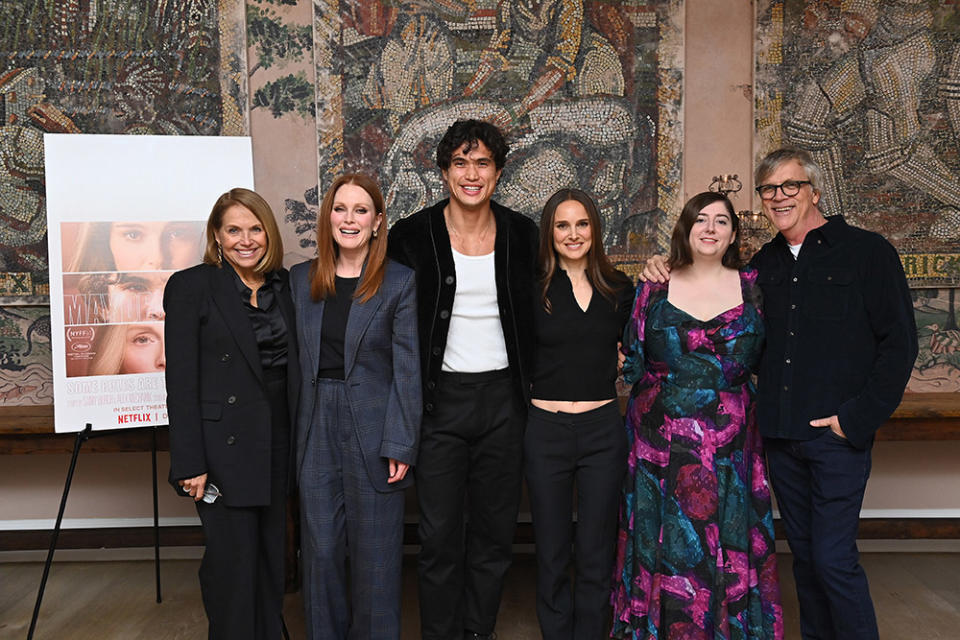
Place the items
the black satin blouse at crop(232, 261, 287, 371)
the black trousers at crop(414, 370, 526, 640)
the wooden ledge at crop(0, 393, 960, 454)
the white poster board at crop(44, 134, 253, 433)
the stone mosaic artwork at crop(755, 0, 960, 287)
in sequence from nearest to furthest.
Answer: the black satin blouse at crop(232, 261, 287, 371) → the black trousers at crop(414, 370, 526, 640) → the white poster board at crop(44, 134, 253, 433) → the wooden ledge at crop(0, 393, 960, 454) → the stone mosaic artwork at crop(755, 0, 960, 287)

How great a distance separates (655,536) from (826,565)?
54cm

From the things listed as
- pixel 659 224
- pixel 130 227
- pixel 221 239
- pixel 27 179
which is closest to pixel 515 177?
pixel 659 224

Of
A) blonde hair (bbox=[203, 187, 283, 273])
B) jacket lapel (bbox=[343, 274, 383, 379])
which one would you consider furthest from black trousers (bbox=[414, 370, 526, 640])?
blonde hair (bbox=[203, 187, 283, 273])

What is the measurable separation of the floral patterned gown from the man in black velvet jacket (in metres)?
0.47

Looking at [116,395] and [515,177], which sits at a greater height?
[515,177]

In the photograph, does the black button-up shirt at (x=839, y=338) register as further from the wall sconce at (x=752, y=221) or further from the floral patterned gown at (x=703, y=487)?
the wall sconce at (x=752, y=221)

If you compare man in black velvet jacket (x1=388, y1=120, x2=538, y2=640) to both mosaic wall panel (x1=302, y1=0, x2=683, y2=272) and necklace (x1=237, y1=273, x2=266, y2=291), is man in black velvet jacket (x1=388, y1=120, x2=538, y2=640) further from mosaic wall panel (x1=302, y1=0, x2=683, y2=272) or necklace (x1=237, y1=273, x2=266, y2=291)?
mosaic wall panel (x1=302, y1=0, x2=683, y2=272)

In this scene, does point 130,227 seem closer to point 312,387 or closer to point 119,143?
point 119,143

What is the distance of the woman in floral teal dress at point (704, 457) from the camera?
215 cm

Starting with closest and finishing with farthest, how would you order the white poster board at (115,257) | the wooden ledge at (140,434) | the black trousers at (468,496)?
the black trousers at (468,496) < the white poster board at (115,257) < the wooden ledge at (140,434)

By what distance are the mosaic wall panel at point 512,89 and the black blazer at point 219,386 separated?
135cm

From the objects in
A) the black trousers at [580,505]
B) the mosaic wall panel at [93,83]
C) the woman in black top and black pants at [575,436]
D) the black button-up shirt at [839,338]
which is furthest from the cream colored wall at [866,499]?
the black trousers at [580,505]

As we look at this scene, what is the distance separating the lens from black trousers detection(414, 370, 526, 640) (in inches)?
86.8

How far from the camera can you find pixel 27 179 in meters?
3.13
